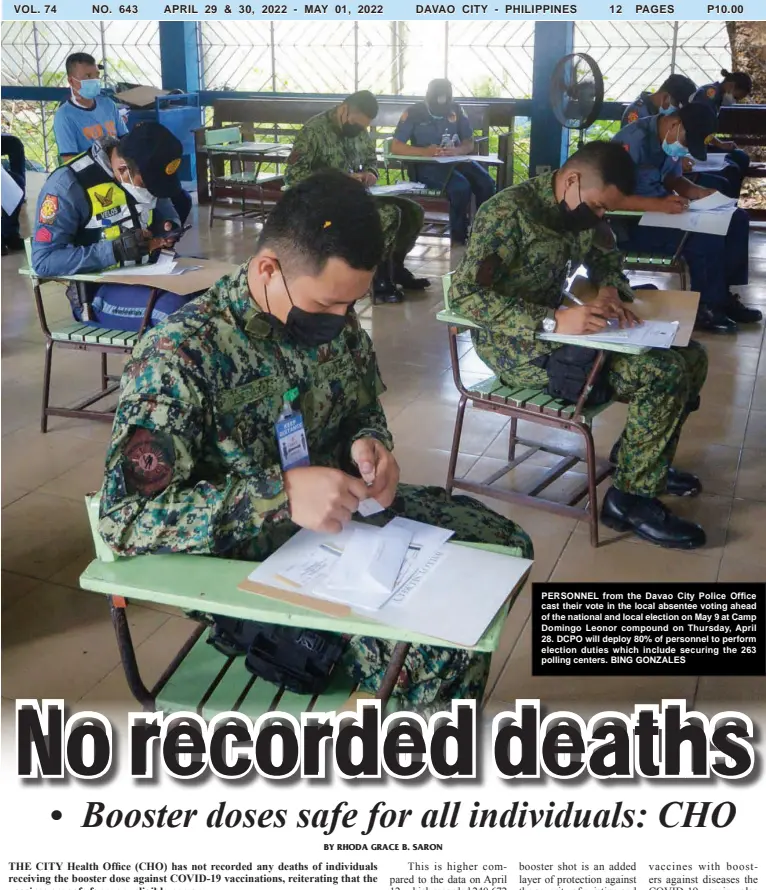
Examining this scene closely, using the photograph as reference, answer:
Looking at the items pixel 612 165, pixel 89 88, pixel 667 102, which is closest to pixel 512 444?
pixel 612 165

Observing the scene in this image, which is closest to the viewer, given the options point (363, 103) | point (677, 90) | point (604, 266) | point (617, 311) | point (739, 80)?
point (617, 311)

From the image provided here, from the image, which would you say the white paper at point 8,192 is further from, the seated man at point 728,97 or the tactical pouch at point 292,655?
the tactical pouch at point 292,655

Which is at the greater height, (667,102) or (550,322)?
(667,102)

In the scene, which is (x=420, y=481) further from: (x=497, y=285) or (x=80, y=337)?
(x=80, y=337)

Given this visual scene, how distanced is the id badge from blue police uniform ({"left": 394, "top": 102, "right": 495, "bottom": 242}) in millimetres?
5164

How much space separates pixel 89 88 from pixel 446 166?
2.41 meters

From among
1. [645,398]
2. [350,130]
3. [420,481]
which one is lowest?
[420,481]

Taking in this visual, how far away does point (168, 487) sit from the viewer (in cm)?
136

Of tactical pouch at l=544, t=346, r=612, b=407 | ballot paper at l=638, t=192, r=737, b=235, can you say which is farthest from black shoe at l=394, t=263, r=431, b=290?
tactical pouch at l=544, t=346, r=612, b=407

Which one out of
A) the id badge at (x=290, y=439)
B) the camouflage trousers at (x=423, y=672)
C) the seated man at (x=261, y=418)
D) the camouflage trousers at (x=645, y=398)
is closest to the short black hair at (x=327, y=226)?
the seated man at (x=261, y=418)

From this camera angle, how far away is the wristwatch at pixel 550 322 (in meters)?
2.49

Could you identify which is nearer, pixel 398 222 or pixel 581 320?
pixel 581 320

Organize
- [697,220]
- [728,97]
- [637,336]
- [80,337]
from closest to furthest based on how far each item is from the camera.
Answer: [637,336] < [80,337] < [697,220] < [728,97]

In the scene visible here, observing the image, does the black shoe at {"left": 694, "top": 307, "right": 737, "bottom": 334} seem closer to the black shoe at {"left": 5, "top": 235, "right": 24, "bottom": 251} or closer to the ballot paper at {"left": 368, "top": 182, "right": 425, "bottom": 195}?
the ballot paper at {"left": 368, "top": 182, "right": 425, "bottom": 195}
